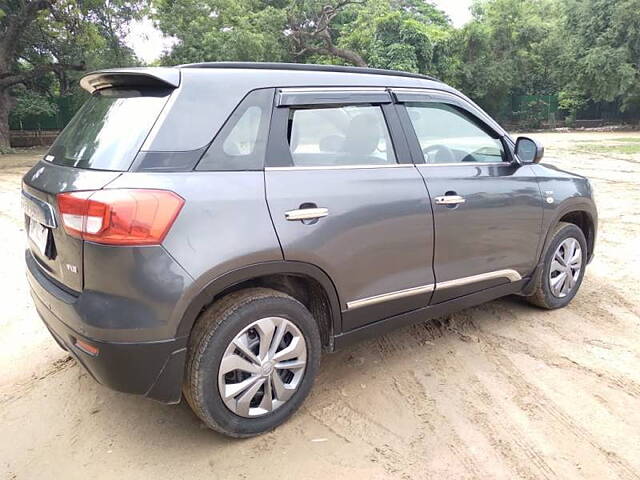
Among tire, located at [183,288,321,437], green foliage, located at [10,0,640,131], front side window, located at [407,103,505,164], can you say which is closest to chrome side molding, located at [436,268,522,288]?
front side window, located at [407,103,505,164]

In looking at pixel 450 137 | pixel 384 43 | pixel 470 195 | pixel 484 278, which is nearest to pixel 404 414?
pixel 484 278

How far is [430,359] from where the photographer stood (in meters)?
3.48

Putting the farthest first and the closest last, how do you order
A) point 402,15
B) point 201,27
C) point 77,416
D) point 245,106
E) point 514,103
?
1. point 514,103
2. point 402,15
3. point 201,27
4. point 77,416
5. point 245,106

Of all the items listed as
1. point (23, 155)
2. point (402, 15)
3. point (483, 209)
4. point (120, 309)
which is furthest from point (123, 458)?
point (402, 15)

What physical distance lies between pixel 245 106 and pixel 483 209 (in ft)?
5.62

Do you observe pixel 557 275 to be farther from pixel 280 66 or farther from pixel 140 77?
pixel 140 77

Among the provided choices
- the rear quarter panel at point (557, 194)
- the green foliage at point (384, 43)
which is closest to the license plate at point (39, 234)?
the rear quarter panel at point (557, 194)

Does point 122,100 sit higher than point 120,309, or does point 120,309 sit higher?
point 122,100

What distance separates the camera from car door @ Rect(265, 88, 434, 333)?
262cm

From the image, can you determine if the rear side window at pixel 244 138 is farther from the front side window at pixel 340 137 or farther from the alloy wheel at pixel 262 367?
the alloy wheel at pixel 262 367

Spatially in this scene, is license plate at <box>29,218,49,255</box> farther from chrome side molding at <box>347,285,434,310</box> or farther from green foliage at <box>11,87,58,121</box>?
green foliage at <box>11,87,58,121</box>

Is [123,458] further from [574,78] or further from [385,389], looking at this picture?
[574,78]

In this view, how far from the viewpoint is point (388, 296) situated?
120 inches

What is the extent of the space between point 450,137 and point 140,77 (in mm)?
2081
